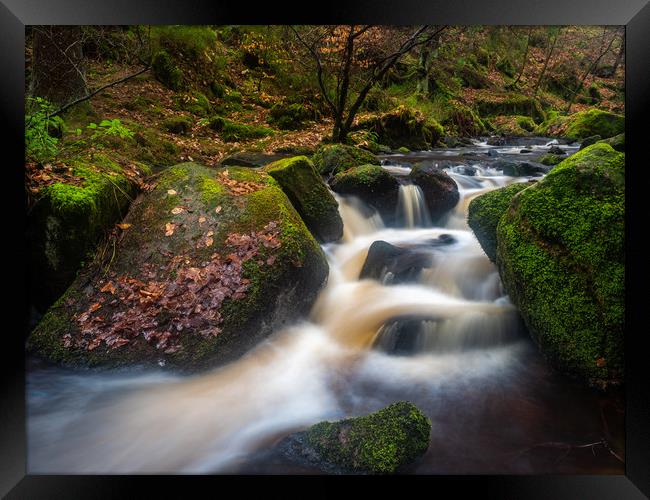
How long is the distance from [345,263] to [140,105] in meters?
3.18

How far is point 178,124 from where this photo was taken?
243 inches

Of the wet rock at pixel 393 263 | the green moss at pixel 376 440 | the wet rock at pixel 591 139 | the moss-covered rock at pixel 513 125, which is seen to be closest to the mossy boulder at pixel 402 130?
the moss-covered rock at pixel 513 125

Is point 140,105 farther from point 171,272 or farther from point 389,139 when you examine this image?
point 389,139

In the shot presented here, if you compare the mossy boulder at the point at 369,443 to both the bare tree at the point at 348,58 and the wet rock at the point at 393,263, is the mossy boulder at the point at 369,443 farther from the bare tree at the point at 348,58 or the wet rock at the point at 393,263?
the bare tree at the point at 348,58

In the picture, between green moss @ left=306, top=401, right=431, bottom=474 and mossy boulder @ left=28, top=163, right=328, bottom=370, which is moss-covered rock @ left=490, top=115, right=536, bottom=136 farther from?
green moss @ left=306, top=401, right=431, bottom=474

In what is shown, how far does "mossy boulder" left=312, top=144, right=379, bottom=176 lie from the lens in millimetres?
7301

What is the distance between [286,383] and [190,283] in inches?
48.3

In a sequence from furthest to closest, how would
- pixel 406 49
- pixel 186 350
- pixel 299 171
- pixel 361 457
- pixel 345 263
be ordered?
pixel 406 49 → pixel 299 171 → pixel 345 263 → pixel 186 350 → pixel 361 457

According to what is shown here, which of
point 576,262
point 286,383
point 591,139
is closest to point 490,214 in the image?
point 576,262

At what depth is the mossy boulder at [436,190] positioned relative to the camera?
647 cm

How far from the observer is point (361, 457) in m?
2.51

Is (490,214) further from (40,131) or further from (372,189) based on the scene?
(40,131)

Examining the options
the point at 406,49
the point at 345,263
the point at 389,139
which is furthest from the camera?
the point at 389,139
